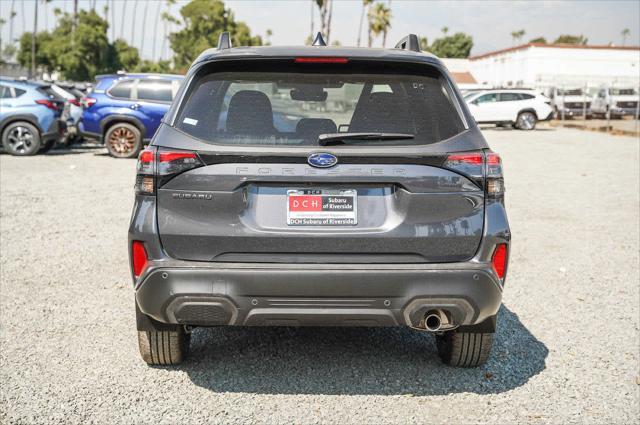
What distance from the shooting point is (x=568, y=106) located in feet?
131

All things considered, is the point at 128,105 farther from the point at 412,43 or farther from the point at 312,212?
the point at 312,212

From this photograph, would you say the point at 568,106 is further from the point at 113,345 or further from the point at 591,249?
the point at 113,345

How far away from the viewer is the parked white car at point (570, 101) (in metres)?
39.8

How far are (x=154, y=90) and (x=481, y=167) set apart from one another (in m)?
14.2

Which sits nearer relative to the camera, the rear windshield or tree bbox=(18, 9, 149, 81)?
the rear windshield

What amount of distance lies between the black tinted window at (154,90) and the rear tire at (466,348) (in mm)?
13581

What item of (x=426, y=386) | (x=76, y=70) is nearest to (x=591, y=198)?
(x=426, y=386)

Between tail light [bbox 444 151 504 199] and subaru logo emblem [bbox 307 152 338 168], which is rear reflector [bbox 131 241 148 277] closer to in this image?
subaru logo emblem [bbox 307 152 338 168]

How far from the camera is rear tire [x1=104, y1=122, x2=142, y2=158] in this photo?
55.4 feet

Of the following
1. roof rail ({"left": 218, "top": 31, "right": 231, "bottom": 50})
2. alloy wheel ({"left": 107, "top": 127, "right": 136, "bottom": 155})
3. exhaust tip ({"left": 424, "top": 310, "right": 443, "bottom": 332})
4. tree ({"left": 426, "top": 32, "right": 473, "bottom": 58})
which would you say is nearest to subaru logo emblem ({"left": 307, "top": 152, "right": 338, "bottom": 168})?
exhaust tip ({"left": 424, "top": 310, "right": 443, "bottom": 332})

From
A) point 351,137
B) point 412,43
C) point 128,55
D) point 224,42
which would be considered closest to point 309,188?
point 351,137

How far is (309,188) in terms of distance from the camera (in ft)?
11.5

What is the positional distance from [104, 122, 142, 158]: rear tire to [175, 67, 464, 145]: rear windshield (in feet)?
45.1

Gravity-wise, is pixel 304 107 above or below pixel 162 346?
above
